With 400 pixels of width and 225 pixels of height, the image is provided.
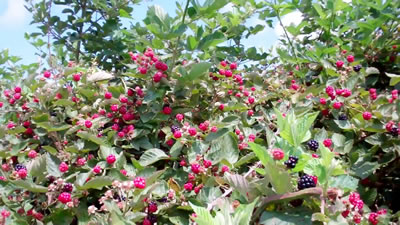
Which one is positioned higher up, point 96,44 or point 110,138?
point 96,44

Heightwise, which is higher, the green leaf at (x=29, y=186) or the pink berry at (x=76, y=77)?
the pink berry at (x=76, y=77)

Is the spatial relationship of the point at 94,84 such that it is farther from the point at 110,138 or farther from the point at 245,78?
the point at 245,78

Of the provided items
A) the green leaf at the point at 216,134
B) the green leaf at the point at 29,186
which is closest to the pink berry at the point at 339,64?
the green leaf at the point at 216,134

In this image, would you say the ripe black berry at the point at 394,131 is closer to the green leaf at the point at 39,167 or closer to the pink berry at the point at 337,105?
the pink berry at the point at 337,105

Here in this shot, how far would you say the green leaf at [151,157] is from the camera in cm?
168

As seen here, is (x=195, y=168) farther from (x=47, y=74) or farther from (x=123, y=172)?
(x=47, y=74)

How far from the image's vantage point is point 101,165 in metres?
1.67

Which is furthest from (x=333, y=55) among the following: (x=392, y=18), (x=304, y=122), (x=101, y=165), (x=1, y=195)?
(x=1, y=195)

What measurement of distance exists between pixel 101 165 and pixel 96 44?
→ 1.94 meters

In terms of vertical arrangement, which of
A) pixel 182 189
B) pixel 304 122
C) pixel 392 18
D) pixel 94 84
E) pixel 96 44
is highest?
pixel 96 44

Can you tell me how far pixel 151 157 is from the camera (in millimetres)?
1708

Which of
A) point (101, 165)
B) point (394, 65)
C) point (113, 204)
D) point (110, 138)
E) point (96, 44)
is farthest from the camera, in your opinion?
point (96, 44)

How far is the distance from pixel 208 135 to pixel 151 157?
9.8 inches

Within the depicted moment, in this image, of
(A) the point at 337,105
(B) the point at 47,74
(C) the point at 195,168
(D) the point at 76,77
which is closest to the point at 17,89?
(B) the point at 47,74
